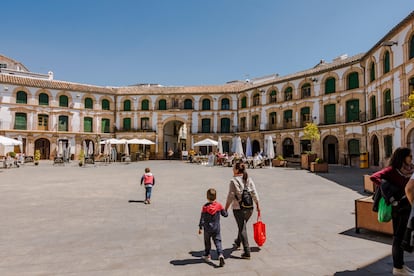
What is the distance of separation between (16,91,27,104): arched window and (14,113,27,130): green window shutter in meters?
1.43

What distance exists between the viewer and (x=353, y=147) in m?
23.3

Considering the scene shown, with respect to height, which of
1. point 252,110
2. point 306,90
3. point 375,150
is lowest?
point 375,150

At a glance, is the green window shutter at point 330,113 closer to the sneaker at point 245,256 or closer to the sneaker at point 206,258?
the sneaker at point 245,256

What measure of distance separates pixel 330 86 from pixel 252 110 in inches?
377

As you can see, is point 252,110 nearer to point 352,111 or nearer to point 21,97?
point 352,111

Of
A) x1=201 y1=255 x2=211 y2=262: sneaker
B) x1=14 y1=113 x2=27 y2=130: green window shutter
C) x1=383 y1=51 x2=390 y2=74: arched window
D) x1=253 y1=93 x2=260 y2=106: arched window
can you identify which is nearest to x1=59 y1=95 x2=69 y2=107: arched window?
x1=14 y1=113 x2=27 y2=130: green window shutter

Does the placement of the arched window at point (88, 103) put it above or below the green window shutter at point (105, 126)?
above

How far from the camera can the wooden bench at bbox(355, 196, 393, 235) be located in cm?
463

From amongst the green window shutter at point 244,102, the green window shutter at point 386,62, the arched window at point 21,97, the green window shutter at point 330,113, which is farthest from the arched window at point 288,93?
the arched window at point 21,97

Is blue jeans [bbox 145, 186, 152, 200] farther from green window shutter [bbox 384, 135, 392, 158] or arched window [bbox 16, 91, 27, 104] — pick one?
arched window [bbox 16, 91, 27, 104]

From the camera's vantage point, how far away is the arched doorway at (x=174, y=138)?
37.4m

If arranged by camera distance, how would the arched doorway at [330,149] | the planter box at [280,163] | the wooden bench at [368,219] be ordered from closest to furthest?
the wooden bench at [368,219]
the planter box at [280,163]
the arched doorway at [330,149]

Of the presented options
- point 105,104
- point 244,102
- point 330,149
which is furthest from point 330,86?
point 105,104

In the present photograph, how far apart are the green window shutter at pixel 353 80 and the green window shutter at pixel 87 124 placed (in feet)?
93.4
